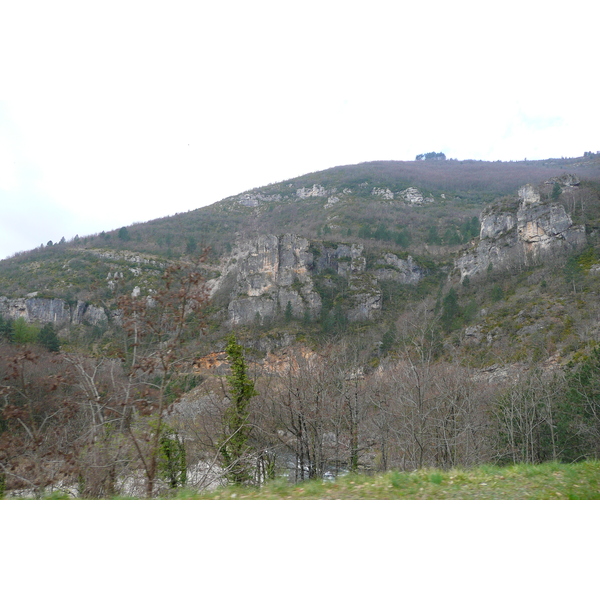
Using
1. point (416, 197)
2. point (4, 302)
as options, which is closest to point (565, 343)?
point (4, 302)

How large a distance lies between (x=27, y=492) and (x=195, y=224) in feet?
479

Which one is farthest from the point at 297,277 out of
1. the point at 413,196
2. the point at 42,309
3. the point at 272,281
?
the point at 413,196

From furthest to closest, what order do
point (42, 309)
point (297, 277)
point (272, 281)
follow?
point (297, 277), point (272, 281), point (42, 309)

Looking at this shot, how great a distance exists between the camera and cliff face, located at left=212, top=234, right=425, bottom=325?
81812 mm

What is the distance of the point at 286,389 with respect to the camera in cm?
1769

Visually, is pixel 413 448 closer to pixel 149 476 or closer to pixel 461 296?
pixel 149 476

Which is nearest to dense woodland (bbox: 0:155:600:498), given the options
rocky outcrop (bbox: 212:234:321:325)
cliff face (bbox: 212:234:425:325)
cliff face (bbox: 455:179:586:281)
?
cliff face (bbox: 455:179:586:281)

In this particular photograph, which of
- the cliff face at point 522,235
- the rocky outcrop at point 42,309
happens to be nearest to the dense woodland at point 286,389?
the cliff face at point 522,235

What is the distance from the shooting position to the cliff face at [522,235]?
65875 mm

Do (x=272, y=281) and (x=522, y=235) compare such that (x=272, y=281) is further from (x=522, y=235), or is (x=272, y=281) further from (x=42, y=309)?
(x=522, y=235)

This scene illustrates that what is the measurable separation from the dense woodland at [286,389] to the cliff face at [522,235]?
10.5ft

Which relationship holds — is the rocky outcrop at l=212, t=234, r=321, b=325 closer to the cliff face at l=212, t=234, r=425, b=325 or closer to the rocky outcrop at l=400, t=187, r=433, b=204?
the cliff face at l=212, t=234, r=425, b=325

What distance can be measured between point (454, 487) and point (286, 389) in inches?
506

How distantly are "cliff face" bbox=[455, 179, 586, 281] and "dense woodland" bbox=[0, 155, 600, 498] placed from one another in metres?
3.21
